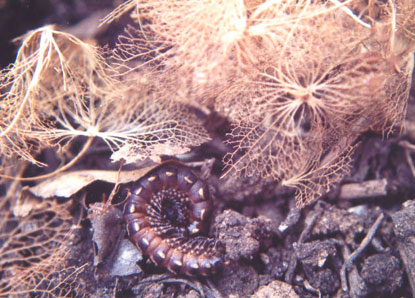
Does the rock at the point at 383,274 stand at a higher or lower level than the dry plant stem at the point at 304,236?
lower

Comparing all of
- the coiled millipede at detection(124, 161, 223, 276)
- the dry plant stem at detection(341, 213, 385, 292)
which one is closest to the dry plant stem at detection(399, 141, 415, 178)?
the dry plant stem at detection(341, 213, 385, 292)

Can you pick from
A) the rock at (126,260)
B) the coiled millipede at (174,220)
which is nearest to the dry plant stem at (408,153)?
the coiled millipede at (174,220)

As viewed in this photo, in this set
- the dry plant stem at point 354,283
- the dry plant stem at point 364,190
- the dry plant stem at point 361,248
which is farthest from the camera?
the dry plant stem at point 364,190

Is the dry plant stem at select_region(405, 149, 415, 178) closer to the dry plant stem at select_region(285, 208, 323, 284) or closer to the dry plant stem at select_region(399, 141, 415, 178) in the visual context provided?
the dry plant stem at select_region(399, 141, 415, 178)

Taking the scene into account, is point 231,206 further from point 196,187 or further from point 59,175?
point 59,175

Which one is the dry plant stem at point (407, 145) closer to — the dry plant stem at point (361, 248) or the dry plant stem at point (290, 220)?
the dry plant stem at point (361, 248)

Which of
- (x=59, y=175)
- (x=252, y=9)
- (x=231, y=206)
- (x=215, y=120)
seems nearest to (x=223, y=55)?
(x=252, y=9)

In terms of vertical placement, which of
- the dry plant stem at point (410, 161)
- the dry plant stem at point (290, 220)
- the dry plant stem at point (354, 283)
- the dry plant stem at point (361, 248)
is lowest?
the dry plant stem at point (354, 283)

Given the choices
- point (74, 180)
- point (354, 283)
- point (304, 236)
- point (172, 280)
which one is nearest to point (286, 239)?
point (304, 236)
